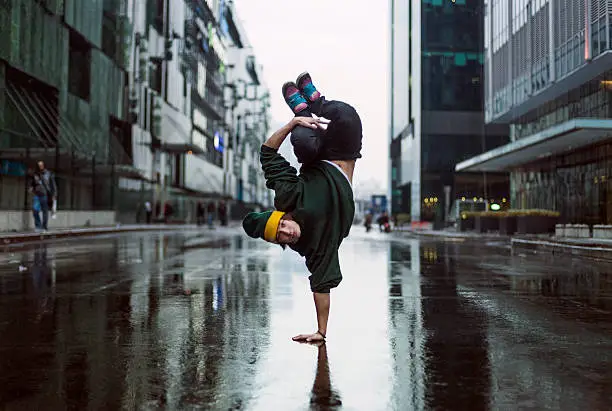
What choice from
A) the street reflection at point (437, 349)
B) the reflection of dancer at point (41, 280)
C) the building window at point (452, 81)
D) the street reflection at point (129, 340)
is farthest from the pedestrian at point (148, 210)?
the street reflection at point (437, 349)

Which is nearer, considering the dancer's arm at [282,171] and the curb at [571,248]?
the dancer's arm at [282,171]

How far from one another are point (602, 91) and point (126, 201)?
31.9m

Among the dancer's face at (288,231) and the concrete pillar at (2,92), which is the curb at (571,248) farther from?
the concrete pillar at (2,92)

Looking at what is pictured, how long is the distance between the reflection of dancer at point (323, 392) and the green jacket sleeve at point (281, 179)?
1.24 metres

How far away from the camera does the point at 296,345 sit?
4656mm

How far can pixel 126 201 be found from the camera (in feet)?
150

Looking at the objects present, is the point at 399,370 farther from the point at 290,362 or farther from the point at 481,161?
the point at 481,161

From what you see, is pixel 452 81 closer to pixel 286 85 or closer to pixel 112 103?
pixel 112 103

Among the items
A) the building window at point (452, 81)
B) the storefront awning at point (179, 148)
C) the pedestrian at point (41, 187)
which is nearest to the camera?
the pedestrian at point (41, 187)

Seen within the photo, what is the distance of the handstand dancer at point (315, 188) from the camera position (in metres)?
4.65

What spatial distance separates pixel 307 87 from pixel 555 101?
39.7 metres

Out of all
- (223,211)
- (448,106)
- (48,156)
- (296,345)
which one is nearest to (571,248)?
(296,345)

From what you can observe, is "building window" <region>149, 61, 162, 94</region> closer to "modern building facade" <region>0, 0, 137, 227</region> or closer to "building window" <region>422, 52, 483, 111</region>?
"modern building facade" <region>0, 0, 137, 227</region>

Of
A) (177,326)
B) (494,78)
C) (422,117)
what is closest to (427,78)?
(422,117)
